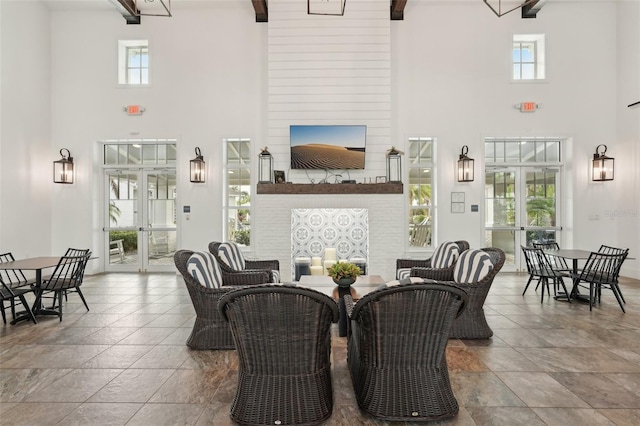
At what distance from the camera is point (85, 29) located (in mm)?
7367

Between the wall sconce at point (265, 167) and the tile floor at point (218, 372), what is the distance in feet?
10.0

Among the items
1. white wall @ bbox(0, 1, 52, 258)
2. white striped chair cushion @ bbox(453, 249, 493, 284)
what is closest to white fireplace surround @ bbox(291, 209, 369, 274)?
white striped chair cushion @ bbox(453, 249, 493, 284)

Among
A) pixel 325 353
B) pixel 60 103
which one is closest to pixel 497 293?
pixel 325 353

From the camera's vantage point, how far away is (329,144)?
6.90 metres

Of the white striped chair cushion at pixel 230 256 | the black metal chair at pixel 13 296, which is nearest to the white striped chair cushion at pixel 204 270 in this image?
the white striped chair cushion at pixel 230 256

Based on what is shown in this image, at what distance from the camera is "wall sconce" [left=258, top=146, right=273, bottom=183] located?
22.4ft

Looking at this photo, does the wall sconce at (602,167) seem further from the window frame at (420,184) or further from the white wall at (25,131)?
the white wall at (25,131)

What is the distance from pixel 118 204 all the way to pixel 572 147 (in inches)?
365

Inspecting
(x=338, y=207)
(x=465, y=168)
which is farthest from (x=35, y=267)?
(x=465, y=168)

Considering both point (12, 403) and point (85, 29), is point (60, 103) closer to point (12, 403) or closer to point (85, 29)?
point (85, 29)

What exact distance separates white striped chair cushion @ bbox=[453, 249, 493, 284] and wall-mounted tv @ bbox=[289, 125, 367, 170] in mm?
3327

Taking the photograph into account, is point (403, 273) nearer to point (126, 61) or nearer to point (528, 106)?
point (528, 106)

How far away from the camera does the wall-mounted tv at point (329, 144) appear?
6875 millimetres

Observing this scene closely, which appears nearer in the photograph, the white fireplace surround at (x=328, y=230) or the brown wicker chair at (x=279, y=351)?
the brown wicker chair at (x=279, y=351)
